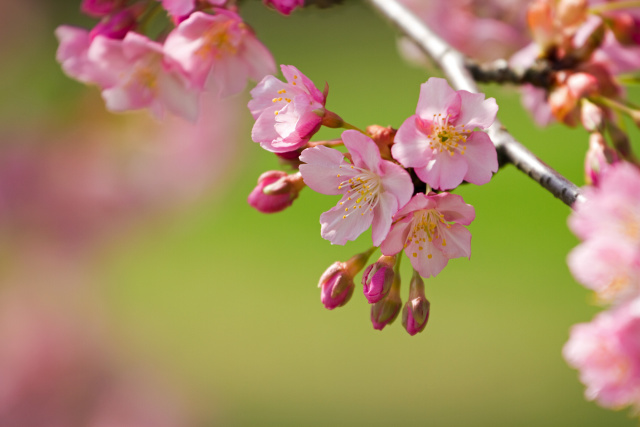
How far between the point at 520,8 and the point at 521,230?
7.31ft

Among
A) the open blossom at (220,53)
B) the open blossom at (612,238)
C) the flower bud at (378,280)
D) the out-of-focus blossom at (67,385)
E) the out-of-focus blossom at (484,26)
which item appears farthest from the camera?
the out-of-focus blossom at (67,385)

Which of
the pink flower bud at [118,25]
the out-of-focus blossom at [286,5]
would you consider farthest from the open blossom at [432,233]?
the pink flower bud at [118,25]

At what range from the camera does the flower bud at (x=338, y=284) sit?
0.51m

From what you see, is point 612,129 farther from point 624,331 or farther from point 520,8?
point 520,8

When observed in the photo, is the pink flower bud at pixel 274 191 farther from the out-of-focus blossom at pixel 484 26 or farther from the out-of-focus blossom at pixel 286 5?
the out-of-focus blossom at pixel 484 26

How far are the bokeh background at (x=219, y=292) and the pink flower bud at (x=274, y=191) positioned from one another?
3.07 ft

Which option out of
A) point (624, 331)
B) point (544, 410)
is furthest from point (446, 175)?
point (544, 410)

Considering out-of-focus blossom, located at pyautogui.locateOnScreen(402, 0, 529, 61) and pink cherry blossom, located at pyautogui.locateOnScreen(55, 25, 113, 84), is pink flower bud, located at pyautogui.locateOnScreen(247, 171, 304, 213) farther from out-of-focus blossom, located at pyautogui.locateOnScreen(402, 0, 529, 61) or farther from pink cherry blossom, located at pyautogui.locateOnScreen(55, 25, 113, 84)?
out-of-focus blossom, located at pyautogui.locateOnScreen(402, 0, 529, 61)

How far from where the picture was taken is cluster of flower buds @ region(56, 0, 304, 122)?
2.01 ft

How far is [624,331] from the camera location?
0.38 m

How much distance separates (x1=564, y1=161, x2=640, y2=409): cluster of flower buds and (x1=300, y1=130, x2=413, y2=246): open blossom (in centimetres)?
12

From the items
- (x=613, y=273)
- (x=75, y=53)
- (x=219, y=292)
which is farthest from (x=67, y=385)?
(x=219, y=292)

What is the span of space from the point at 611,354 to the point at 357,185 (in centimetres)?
21

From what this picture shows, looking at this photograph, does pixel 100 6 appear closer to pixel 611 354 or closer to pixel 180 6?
pixel 180 6
